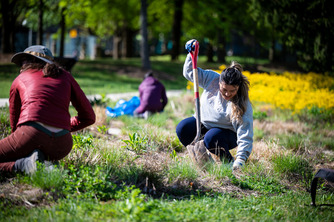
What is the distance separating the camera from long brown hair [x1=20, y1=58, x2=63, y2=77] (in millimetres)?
3230

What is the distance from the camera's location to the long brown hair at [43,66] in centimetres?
323

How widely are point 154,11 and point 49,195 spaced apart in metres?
21.6

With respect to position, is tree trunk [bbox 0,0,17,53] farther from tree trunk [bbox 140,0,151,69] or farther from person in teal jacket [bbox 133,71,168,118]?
person in teal jacket [bbox 133,71,168,118]

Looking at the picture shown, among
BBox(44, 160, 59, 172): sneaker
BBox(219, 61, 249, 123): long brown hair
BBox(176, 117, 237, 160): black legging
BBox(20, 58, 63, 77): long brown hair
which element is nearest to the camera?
BBox(44, 160, 59, 172): sneaker

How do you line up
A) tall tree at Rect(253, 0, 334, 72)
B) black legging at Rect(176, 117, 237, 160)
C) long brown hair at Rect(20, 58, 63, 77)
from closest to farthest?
long brown hair at Rect(20, 58, 63, 77)
black legging at Rect(176, 117, 237, 160)
tall tree at Rect(253, 0, 334, 72)

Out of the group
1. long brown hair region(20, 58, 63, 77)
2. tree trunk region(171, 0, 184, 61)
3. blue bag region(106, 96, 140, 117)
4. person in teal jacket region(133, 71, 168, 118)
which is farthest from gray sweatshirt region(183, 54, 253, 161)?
tree trunk region(171, 0, 184, 61)

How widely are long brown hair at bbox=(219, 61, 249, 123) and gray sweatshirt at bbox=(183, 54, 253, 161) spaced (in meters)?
0.07

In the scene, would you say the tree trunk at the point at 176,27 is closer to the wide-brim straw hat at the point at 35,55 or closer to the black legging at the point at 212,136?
the black legging at the point at 212,136

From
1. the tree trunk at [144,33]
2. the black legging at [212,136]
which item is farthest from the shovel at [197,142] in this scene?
the tree trunk at [144,33]

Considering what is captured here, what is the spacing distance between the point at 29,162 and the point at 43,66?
937mm

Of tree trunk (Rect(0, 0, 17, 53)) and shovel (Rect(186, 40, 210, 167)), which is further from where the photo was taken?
tree trunk (Rect(0, 0, 17, 53))

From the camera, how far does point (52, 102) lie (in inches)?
126

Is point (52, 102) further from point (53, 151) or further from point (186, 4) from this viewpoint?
point (186, 4)

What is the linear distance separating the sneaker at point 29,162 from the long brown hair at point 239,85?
6.77 feet
